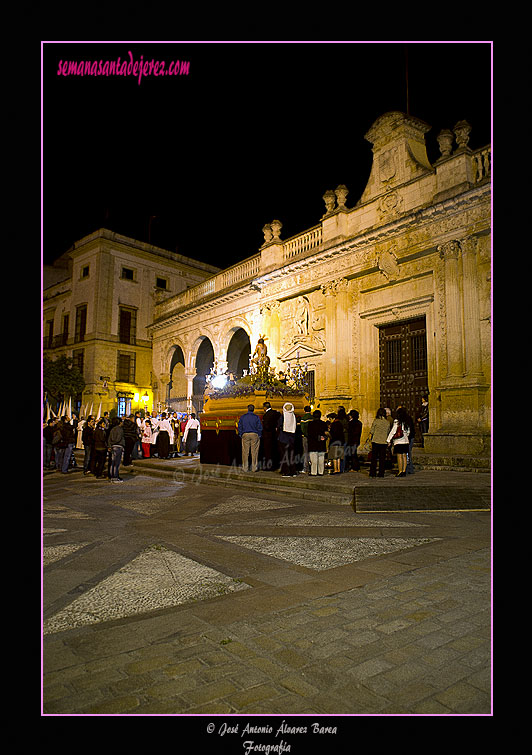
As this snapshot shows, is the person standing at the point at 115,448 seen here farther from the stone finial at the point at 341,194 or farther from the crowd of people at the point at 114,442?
the stone finial at the point at 341,194

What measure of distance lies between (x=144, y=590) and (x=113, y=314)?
27.5 m

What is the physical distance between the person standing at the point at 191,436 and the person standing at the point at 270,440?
6480mm

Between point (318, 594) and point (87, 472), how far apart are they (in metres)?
11.9

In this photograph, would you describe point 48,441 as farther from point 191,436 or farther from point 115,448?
point 191,436

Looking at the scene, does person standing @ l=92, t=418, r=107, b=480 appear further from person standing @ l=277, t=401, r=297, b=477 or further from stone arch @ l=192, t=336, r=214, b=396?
stone arch @ l=192, t=336, r=214, b=396

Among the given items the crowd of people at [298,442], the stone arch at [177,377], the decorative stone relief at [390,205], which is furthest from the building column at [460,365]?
the stone arch at [177,377]

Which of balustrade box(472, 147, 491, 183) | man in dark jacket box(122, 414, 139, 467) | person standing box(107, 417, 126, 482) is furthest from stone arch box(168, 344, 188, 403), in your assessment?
balustrade box(472, 147, 491, 183)

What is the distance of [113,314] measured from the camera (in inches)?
1141

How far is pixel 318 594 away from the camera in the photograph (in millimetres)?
3328

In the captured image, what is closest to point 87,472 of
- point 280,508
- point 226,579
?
point 280,508

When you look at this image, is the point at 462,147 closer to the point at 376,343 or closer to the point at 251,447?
the point at 376,343

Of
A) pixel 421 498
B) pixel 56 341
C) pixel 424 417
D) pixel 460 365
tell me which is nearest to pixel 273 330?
pixel 424 417

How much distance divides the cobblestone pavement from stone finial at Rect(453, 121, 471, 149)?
1168 cm

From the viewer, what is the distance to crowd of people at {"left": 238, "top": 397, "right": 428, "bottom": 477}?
9.76 meters
